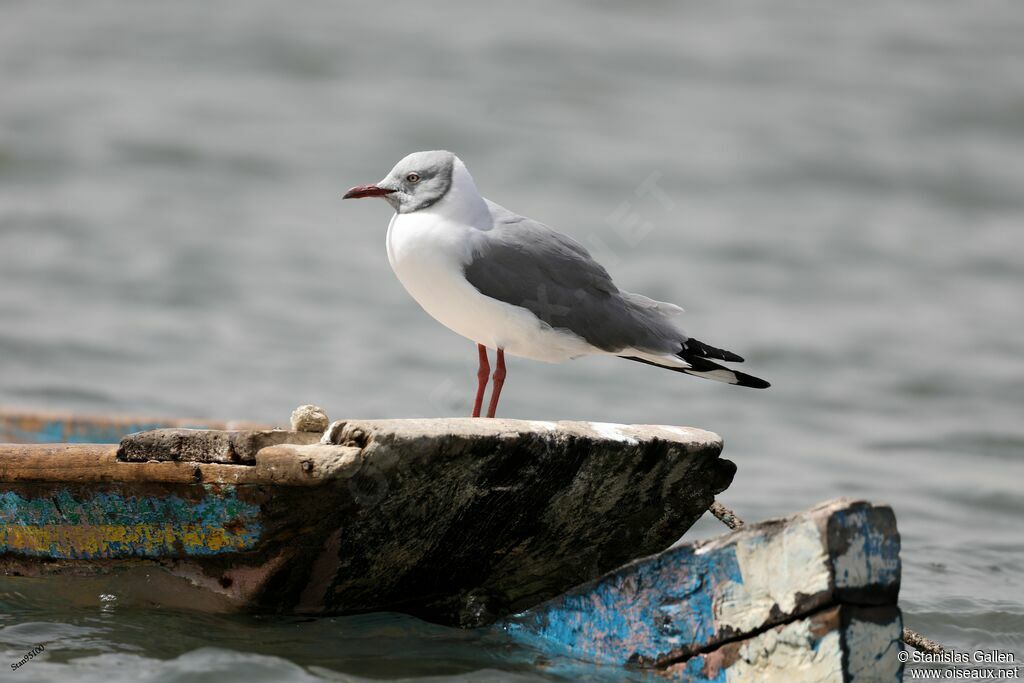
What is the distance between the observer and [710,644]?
3.87 m

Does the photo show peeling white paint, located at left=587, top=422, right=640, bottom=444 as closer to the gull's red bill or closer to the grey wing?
the grey wing

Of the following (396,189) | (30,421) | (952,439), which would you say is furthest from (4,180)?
(396,189)

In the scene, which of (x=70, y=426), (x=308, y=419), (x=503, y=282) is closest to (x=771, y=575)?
(x=503, y=282)

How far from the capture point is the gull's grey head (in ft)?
14.3

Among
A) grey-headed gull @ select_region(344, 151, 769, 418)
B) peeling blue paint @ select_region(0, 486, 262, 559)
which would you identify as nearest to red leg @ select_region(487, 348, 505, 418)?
grey-headed gull @ select_region(344, 151, 769, 418)

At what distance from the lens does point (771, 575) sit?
11.9 ft

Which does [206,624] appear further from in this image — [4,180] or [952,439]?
[4,180]

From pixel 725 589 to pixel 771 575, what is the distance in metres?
0.19

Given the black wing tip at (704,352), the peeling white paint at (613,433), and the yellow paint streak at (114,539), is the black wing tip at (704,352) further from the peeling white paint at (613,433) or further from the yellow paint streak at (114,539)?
the yellow paint streak at (114,539)

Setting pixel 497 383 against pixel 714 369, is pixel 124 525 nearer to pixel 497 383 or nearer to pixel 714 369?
pixel 497 383

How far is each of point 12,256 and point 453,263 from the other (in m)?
11.8

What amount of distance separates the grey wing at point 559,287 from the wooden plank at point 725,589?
0.86 meters

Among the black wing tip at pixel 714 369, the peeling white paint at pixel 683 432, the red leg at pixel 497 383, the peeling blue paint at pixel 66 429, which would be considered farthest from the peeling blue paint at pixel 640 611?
the peeling blue paint at pixel 66 429

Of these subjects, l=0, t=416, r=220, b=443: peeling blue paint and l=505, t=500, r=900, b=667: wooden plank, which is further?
l=0, t=416, r=220, b=443: peeling blue paint
